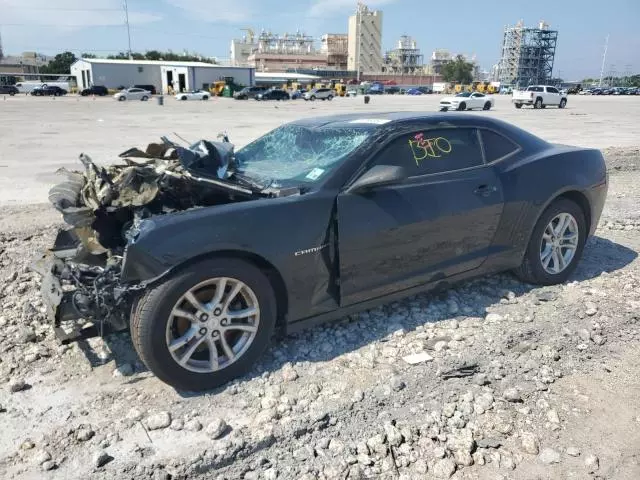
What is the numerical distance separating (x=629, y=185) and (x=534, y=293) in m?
5.89

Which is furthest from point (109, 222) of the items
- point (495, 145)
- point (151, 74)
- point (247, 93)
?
point (151, 74)

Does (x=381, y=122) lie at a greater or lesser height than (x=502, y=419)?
greater

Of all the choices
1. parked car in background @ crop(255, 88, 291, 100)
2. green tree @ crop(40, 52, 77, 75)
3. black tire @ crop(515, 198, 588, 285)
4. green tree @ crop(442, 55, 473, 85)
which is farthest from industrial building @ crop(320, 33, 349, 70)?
black tire @ crop(515, 198, 588, 285)

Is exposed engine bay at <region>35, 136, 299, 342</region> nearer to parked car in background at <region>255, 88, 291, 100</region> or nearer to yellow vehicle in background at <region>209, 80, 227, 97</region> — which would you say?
parked car in background at <region>255, 88, 291, 100</region>

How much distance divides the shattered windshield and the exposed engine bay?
0.25m

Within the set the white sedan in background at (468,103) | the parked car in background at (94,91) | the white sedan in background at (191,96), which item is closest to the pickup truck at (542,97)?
the white sedan in background at (468,103)

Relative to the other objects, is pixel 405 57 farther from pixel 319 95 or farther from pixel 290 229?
pixel 290 229

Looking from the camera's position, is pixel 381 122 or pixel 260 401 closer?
pixel 260 401

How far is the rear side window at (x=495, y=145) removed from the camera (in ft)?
13.9

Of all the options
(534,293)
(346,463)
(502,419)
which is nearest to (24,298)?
(346,463)

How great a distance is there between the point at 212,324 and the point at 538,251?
2.93 metres

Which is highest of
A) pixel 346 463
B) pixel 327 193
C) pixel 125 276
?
pixel 327 193

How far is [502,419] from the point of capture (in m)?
2.87

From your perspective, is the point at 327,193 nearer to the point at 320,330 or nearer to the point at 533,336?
the point at 320,330
